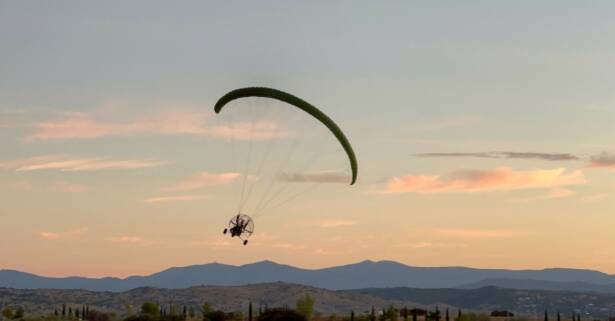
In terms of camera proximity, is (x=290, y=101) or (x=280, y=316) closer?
(x=290, y=101)

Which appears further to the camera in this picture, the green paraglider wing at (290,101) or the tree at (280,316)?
the tree at (280,316)

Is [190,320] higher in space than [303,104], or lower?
lower

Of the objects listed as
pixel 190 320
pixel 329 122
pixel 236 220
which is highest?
pixel 329 122

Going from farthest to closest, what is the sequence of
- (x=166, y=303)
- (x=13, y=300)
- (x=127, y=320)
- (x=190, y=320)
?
(x=166, y=303)
(x=13, y=300)
(x=190, y=320)
(x=127, y=320)

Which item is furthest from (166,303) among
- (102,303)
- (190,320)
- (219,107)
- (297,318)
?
(219,107)

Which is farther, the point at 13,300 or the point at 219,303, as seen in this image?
the point at 219,303

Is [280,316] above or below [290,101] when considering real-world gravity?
below

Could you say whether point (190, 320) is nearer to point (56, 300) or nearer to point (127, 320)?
point (127, 320)

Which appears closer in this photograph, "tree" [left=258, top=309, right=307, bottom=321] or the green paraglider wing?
→ the green paraglider wing

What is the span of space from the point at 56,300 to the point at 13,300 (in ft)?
30.4

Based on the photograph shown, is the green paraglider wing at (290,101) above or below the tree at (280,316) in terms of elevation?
above

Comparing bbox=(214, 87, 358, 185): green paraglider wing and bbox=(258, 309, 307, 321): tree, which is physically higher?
bbox=(214, 87, 358, 185): green paraglider wing

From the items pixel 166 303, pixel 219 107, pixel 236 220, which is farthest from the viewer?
pixel 166 303

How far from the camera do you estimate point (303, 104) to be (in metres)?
59.7
